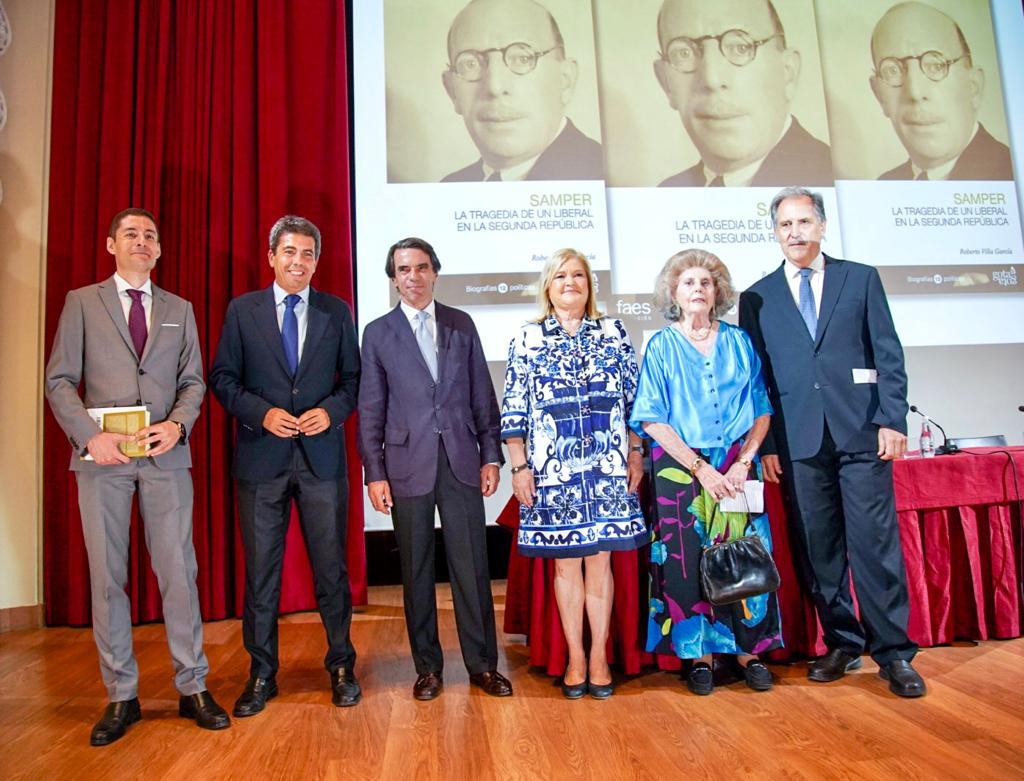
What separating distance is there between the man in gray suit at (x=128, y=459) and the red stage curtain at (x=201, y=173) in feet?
4.48

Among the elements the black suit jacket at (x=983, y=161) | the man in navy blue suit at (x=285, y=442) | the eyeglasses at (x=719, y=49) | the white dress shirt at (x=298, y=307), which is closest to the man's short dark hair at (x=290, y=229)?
the man in navy blue suit at (x=285, y=442)

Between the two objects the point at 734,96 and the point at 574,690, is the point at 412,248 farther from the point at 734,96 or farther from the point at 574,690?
the point at 734,96

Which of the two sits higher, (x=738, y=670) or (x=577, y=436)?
(x=577, y=436)

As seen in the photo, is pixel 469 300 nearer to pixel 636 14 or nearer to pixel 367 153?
pixel 367 153

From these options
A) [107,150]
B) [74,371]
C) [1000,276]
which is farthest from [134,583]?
[1000,276]

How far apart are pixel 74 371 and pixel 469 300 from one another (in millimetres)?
2073

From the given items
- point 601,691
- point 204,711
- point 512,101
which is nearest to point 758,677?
point 601,691

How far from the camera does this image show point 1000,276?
436 cm

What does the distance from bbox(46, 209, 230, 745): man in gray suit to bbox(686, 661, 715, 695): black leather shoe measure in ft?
4.81

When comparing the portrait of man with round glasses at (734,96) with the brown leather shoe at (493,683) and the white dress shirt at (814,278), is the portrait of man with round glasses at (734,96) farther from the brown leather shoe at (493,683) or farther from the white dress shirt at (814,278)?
the brown leather shoe at (493,683)

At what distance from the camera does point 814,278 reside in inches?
104

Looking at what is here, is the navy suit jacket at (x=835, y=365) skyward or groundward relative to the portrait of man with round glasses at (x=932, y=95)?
groundward

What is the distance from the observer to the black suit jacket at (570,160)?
4.09 m

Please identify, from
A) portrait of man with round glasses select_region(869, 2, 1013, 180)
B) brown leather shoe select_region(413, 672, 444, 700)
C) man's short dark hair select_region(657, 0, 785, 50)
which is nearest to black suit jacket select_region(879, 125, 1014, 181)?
portrait of man with round glasses select_region(869, 2, 1013, 180)
